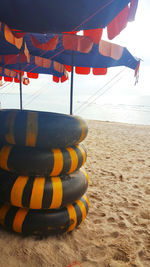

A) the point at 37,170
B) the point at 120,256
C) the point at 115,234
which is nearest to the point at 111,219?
the point at 115,234

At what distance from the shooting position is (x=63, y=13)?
183 centimetres

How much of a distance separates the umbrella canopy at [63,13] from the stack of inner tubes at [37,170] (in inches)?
46.5

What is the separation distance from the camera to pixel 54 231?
1633mm

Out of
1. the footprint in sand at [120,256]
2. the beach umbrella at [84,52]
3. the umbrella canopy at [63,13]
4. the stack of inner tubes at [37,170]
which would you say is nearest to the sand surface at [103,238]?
the footprint in sand at [120,256]

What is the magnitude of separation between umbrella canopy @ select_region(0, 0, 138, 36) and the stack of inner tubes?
1.18 meters

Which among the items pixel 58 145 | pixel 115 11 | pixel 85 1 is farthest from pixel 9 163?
pixel 115 11

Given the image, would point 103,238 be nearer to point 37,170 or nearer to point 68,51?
point 37,170

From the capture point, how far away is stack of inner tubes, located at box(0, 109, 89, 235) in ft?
5.00

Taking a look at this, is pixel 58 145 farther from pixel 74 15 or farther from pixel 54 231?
pixel 74 15

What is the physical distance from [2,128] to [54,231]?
3.85 feet

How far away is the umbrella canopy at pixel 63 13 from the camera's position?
5.47ft

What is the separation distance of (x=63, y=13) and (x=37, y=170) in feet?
5.86

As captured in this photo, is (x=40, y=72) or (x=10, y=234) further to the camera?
(x=40, y=72)

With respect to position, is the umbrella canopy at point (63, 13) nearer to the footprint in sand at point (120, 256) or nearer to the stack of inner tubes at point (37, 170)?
the stack of inner tubes at point (37, 170)
